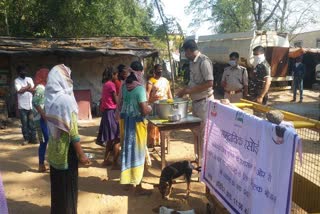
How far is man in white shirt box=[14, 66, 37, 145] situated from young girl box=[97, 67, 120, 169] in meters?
2.81

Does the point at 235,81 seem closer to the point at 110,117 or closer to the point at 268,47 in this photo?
the point at 110,117

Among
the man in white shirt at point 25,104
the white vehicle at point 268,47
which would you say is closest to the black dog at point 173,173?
the man in white shirt at point 25,104

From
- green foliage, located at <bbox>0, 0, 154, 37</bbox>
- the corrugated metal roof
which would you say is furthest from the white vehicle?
green foliage, located at <bbox>0, 0, 154, 37</bbox>

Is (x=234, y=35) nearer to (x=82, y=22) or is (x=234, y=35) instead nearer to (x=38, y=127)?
(x=82, y=22)

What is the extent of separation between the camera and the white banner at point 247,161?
241cm

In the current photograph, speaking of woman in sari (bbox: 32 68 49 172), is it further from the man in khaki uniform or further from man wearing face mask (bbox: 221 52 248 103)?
man wearing face mask (bbox: 221 52 248 103)

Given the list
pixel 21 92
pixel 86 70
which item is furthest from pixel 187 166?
pixel 86 70

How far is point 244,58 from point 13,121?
10688 mm

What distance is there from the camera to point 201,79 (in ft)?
17.3

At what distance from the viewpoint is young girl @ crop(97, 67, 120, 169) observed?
6.28m

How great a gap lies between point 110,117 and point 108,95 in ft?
1.41

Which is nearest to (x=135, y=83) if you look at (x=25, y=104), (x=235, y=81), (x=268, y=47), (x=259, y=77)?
(x=259, y=77)

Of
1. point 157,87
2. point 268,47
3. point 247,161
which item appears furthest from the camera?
point 268,47

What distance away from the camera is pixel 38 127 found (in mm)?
5980
